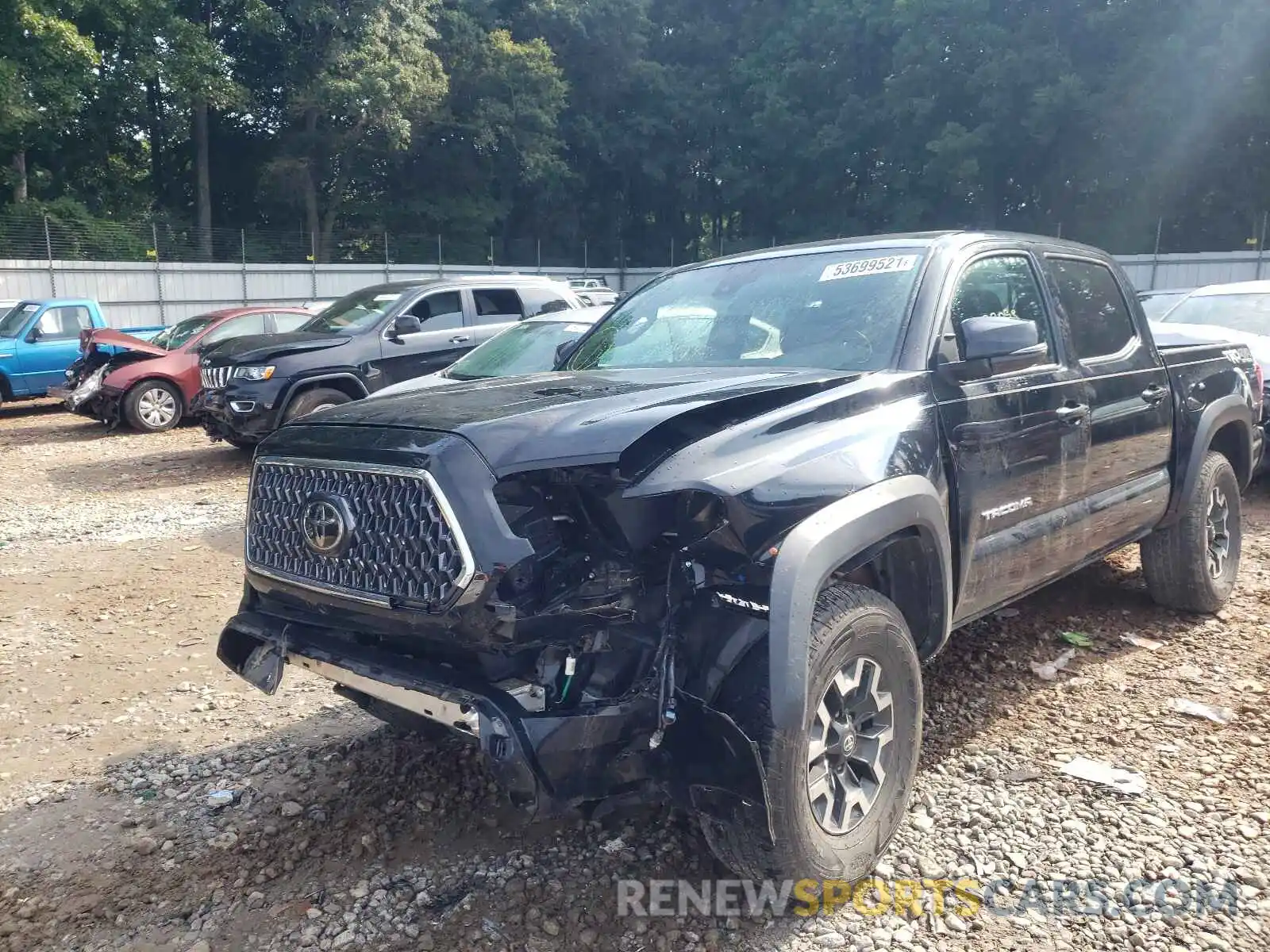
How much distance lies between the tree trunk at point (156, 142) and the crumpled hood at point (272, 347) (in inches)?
992

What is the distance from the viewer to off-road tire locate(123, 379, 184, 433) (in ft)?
40.6

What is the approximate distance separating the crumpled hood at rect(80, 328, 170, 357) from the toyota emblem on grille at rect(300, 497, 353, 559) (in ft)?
37.5

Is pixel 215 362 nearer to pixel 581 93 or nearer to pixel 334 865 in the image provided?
pixel 334 865

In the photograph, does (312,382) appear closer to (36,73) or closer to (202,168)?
(36,73)

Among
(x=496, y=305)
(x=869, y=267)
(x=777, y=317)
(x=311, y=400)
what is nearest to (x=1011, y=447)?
(x=869, y=267)

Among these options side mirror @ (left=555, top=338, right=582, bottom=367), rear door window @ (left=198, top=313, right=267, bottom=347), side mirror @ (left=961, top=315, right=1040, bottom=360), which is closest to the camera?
side mirror @ (left=961, top=315, right=1040, bottom=360)

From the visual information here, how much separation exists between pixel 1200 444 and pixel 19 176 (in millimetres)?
33040

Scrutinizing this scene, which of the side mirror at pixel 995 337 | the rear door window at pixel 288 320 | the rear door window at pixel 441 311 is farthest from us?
the rear door window at pixel 288 320

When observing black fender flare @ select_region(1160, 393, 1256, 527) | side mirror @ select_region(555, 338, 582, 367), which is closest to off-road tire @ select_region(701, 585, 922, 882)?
side mirror @ select_region(555, 338, 582, 367)

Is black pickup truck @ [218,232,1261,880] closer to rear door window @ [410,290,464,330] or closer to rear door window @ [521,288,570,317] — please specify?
rear door window @ [410,290,464,330]

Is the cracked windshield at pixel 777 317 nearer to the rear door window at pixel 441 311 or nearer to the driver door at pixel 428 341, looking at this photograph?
the driver door at pixel 428 341

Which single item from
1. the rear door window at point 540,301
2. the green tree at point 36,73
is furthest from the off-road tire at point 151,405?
the green tree at point 36,73

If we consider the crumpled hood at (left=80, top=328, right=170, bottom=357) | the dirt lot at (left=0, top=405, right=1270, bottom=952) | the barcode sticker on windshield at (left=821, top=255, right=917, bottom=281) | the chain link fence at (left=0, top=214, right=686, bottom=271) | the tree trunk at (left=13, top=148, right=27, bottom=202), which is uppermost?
the tree trunk at (left=13, top=148, right=27, bottom=202)

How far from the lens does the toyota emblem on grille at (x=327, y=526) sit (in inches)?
100
